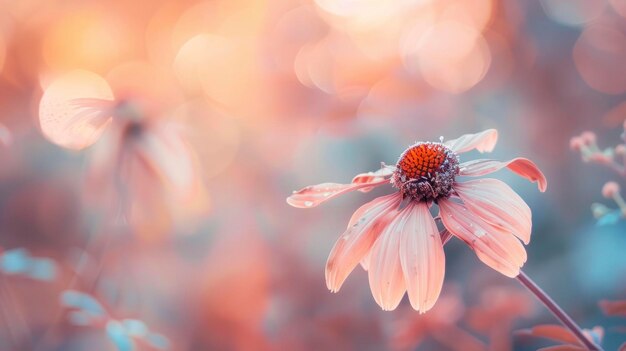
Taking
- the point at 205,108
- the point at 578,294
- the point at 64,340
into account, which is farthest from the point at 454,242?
the point at 64,340

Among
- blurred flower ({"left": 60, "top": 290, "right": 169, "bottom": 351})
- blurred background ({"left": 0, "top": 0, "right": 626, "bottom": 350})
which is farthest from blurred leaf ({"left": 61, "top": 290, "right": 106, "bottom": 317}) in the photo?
blurred background ({"left": 0, "top": 0, "right": 626, "bottom": 350})

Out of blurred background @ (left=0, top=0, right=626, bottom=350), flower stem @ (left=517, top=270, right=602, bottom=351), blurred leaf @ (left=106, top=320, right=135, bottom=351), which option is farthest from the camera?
blurred background @ (left=0, top=0, right=626, bottom=350)

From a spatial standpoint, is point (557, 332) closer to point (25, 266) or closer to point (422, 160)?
point (422, 160)

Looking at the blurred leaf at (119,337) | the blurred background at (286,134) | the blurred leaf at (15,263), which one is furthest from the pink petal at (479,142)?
the blurred background at (286,134)

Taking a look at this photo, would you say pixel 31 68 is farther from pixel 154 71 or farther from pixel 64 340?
pixel 64 340

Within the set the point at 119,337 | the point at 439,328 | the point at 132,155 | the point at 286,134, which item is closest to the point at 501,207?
the point at 119,337

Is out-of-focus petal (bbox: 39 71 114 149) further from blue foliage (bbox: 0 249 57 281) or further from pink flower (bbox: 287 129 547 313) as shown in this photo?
pink flower (bbox: 287 129 547 313)
